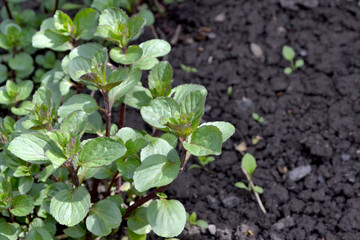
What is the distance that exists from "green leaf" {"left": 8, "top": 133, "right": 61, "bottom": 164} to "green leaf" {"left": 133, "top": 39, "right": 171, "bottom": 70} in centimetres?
64

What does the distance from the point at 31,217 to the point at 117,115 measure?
38.0 inches

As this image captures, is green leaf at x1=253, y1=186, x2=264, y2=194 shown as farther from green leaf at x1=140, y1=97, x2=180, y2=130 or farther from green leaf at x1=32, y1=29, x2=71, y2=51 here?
green leaf at x1=32, y1=29, x2=71, y2=51

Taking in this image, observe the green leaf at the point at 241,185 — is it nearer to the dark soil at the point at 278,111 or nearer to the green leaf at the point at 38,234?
the dark soil at the point at 278,111

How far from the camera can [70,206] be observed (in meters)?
1.96

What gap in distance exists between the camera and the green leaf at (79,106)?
221 cm

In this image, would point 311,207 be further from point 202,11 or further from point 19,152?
point 202,11

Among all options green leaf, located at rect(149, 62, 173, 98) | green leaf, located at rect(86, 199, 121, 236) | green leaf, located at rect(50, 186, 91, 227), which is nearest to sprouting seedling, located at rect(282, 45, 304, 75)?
green leaf, located at rect(149, 62, 173, 98)

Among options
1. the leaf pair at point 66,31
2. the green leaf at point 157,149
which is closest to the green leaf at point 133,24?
the leaf pair at point 66,31

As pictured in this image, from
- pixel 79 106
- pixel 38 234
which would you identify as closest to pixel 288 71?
pixel 79 106

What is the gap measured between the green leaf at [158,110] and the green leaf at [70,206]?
17.0 inches

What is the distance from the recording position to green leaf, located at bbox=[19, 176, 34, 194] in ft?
7.23

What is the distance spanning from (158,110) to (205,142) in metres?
0.25

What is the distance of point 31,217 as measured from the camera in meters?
2.44

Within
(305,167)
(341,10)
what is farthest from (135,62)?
(341,10)
